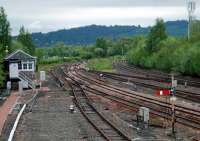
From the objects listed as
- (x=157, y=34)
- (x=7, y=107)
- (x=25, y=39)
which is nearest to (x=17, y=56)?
(x=7, y=107)

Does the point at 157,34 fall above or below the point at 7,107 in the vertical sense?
above

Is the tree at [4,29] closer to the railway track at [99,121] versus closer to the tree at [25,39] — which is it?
the railway track at [99,121]

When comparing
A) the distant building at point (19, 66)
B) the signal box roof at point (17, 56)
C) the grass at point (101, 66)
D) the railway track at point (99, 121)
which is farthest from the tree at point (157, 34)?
the railway track at point (99, 121)

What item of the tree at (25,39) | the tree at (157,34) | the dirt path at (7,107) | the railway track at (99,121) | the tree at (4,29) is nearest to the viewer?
the railway track at (99,121)

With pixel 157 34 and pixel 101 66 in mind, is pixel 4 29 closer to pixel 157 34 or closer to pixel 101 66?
pixel 157 34

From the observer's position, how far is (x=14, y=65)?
57.9 metres

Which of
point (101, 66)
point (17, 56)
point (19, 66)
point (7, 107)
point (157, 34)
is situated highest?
point (157, 34)

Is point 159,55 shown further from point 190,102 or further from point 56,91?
point 190,102

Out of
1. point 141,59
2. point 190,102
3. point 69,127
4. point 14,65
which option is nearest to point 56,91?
point 14,65

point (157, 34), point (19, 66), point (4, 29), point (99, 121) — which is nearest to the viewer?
point (99, 121)

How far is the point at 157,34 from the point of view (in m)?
99.3

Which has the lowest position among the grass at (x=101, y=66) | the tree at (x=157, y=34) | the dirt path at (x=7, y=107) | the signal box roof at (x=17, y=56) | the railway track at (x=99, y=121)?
the grass at (x=101, y=66)

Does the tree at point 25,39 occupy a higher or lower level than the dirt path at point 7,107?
higher

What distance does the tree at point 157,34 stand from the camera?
98.2 meters
